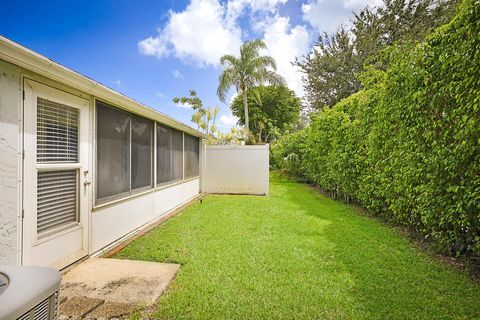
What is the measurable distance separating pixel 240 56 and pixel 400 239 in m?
15.9

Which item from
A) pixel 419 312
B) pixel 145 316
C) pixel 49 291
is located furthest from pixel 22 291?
pixel 419 312

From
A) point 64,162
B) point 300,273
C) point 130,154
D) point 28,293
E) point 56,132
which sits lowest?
point 300,273

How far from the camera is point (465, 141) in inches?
102

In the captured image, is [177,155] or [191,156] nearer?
[177,155]

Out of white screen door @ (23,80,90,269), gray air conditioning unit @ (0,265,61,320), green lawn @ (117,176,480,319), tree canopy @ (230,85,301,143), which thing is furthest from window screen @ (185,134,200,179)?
tree canopy @ (230,85,301,143)

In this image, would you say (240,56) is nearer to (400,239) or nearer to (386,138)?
(386,138)

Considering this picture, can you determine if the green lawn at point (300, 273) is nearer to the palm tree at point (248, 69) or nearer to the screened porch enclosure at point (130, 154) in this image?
the screened porch enclosure at point (130, 154)

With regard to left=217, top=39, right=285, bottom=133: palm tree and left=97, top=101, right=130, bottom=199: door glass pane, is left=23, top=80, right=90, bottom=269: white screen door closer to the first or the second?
left=97, top=101, right=130, bottom=199: door glass pane

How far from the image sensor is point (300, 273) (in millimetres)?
3080

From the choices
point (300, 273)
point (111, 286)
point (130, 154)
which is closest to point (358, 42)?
point (130, 154)

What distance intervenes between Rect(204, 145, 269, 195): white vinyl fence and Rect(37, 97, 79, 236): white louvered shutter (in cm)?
670

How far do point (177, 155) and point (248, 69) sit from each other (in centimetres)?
1234

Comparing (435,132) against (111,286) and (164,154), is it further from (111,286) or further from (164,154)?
(164,154)

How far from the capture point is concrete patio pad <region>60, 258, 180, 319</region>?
2.30m
